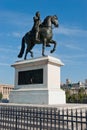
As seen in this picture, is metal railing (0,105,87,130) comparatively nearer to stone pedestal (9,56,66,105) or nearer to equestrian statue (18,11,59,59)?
stone pedestal (9,56,66,105)

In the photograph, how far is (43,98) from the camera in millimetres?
14750

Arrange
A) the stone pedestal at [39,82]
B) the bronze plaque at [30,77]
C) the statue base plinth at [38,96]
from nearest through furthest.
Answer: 1. the statue base plinth at [38,96]
2. the stone pedestal at [39,82]
3. the bronze plaque at [30,77]

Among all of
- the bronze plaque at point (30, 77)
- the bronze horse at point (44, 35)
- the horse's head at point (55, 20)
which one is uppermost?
the horse's head at point (55, 20)

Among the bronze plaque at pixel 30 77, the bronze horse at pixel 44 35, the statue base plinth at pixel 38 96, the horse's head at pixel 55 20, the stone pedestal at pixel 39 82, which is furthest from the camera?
the horse's head at pixel 55 20

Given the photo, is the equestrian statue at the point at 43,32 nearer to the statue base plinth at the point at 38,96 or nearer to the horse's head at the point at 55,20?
the horse's head at the point at 55,20

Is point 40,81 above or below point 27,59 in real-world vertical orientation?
below

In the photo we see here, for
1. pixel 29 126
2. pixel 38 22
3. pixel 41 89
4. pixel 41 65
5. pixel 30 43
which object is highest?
pixel 38 22

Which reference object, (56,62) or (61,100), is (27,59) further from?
(61,100)

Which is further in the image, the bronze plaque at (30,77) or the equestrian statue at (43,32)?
the equestrian statue at (43,32)

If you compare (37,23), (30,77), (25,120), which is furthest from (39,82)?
(25,120)

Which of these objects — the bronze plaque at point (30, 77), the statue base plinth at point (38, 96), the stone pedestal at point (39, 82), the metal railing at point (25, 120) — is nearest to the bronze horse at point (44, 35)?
the stone pedestal at point (39, 82)

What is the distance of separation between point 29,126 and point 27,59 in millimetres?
8439

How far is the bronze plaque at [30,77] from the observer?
51.5 ft

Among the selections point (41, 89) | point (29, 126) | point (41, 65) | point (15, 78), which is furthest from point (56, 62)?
point (29, 126)
